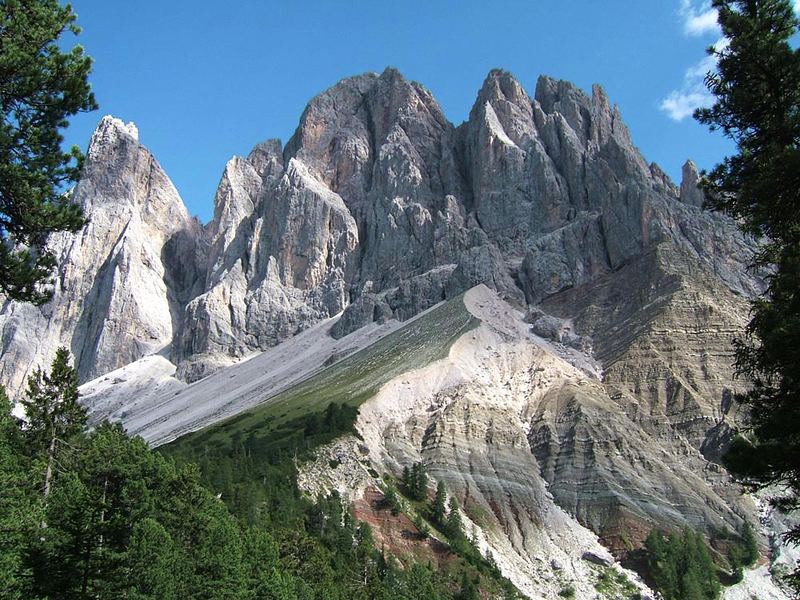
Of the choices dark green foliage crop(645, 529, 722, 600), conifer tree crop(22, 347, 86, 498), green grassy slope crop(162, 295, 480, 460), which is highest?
green grassy slope crop(162, 295, 480, 460)

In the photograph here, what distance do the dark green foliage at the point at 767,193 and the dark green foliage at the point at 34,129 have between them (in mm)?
17455

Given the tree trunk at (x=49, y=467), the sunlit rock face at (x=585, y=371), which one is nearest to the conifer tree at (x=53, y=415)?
the tree trunk at (x=49, y=467)

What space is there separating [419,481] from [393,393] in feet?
74.6

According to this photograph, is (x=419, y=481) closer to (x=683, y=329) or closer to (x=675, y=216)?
(x=683, y=329)

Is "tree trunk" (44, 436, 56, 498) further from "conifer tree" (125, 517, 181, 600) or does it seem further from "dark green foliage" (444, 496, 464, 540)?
"dark green foliage" (444, 496, 464, 540)

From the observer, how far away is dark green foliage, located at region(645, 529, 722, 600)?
93.2 metres

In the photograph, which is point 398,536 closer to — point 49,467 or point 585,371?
point 49,467

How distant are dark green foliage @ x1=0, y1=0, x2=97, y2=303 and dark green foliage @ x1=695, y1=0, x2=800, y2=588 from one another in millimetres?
17455

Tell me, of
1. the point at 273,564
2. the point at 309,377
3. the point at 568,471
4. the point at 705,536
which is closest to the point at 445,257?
the point at 309,377

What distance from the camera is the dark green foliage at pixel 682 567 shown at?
93.2 meters

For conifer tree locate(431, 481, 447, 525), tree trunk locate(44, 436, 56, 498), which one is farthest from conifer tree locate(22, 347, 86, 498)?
conifer tree locate(431, 481, 447, 525)

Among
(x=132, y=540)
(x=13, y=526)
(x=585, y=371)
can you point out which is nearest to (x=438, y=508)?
(x=585, y=371)

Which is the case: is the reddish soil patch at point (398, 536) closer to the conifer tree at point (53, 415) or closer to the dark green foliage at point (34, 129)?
the conifer tree at point (53, 415)


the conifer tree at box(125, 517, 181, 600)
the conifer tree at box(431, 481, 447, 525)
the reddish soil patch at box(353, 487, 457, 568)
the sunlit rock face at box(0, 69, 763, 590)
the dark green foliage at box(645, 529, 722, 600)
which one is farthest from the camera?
the sunlit rock face at box(0, 69, 763, 590)
